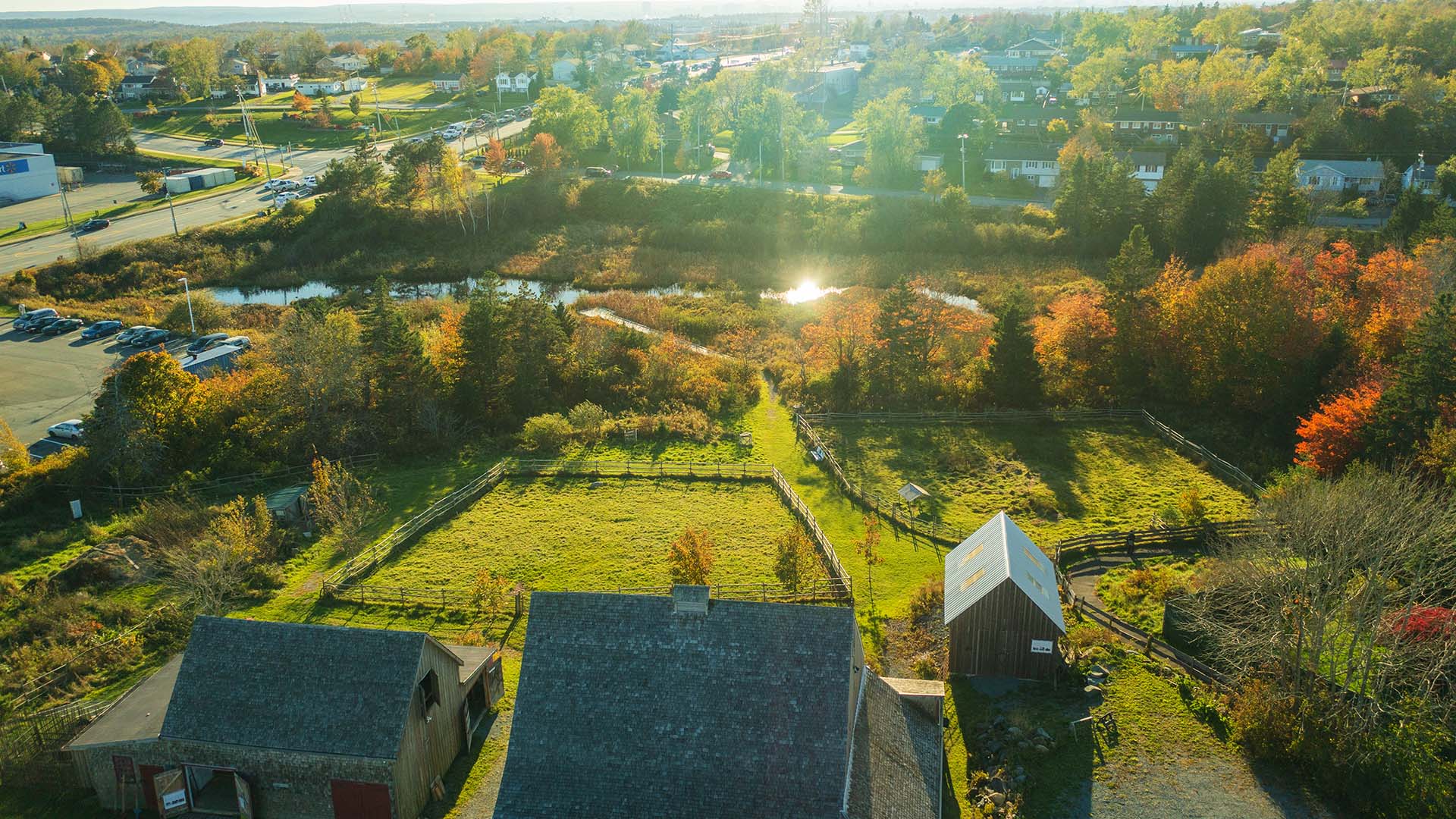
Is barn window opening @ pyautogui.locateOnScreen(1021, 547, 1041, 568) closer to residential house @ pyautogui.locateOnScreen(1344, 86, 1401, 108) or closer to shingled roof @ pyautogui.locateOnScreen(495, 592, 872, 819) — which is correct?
shingled roof @ pyautogui.locateOnScreen(495, 592, 872, 819)

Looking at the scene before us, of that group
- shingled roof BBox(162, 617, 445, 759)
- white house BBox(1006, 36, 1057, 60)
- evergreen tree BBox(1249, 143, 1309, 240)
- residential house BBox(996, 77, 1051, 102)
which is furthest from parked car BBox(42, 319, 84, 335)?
white house BBox(1006, 36, 1057, 60)

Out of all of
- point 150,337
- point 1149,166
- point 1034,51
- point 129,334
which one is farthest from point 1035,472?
point 1034,51

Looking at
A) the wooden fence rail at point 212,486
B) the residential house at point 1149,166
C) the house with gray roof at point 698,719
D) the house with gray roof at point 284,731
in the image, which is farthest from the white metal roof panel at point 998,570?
the residential house at point 1149,166

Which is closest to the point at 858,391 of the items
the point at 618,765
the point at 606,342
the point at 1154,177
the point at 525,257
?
the point at 606,342

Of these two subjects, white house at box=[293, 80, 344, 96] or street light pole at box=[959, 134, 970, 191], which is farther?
white house at box=[293, 80, 344, 96]

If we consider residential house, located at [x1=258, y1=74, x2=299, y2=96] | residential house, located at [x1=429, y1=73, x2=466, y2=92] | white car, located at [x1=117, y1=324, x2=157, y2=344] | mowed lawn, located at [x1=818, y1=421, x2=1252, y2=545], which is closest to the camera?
mowed lawn, located at [x1=818, y1=421, x2=1252, y2=545]

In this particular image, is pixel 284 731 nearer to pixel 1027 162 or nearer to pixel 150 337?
pixel 150 337
